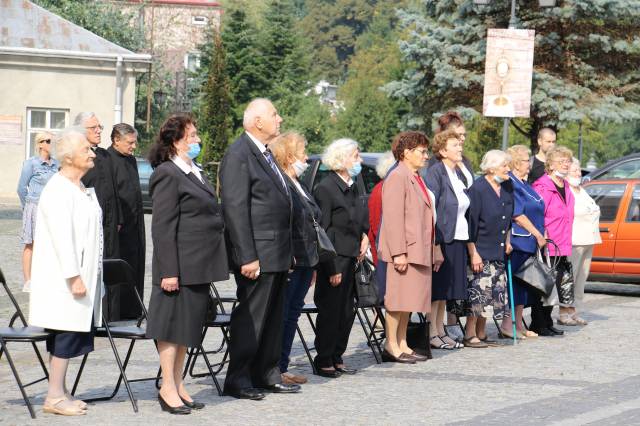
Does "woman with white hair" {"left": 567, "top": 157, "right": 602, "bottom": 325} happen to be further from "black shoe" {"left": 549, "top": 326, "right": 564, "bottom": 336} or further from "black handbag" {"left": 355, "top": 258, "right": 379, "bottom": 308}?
"black handbag" {"left": 355, "top": 258, "right": 379, "bottom": 308}

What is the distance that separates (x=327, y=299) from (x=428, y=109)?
28272mm

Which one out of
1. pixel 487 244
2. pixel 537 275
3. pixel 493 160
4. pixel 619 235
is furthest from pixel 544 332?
pixel 619 235

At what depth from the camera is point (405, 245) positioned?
1064 cm

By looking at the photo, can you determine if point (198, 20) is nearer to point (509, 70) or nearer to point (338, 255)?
point (509, 70)

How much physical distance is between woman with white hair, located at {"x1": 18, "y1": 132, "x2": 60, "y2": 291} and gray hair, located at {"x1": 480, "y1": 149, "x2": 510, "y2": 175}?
15.9ft

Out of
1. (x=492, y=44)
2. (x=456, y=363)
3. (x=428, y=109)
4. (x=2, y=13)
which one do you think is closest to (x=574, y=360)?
(x=456, y=363)

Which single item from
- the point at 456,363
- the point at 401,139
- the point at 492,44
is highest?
the point at 492,44

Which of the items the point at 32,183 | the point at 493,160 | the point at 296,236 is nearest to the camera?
the point at 296,236

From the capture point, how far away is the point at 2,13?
42.8 meters

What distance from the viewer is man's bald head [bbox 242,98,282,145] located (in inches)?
350

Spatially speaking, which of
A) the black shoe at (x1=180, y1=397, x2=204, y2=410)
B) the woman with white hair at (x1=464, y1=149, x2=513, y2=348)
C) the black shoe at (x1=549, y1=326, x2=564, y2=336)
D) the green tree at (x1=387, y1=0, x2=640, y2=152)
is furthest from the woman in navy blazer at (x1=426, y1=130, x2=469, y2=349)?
the green tree at (x1=387, y1=0, x2=640, y2=152)

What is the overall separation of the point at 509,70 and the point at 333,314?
10.8 metres

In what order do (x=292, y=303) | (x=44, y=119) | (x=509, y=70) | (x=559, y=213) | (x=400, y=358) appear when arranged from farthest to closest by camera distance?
(x=44, y=119)
(x=509, y=70)
(x=559, y=213)
(x=400, y=358)
(x=292, y=303)

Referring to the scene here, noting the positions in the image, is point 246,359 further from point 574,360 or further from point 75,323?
point 574,360
